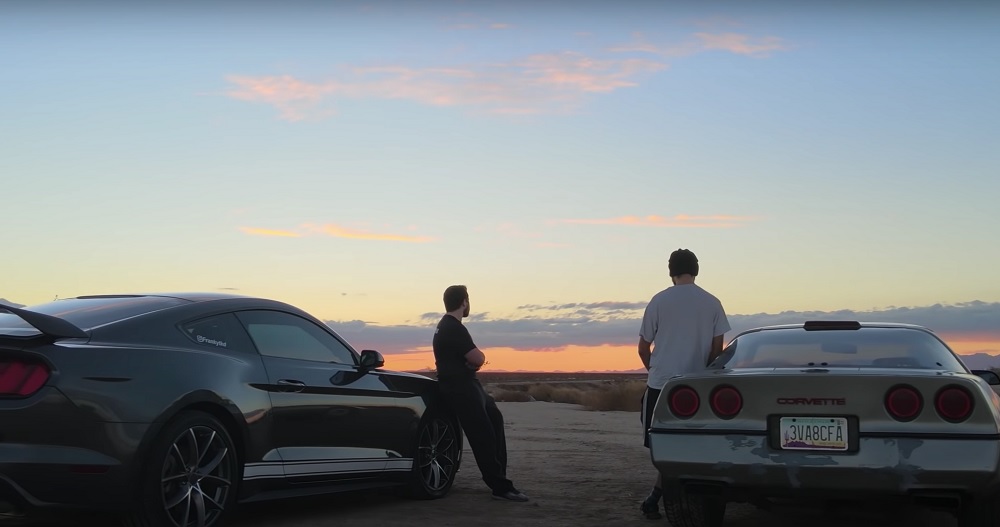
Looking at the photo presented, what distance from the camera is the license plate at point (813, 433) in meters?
6.12

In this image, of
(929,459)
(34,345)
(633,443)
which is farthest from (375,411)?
(633,443)

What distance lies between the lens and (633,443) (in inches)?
603

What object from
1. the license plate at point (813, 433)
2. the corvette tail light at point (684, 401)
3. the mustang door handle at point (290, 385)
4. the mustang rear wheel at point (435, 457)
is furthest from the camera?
the mustang rear wheel at point (435, 457)

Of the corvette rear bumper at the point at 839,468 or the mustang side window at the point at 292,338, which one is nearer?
the corvette rear bumper at the point at 839,468

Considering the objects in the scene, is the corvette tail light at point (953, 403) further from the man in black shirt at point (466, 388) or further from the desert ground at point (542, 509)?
the man in black shirt at point (466, 388)

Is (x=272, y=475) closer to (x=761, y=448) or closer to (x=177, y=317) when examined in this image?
(x=177, y=317)

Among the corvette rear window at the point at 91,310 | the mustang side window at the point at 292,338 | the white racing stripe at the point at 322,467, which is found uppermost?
the corvette rear window at the point at 91,310

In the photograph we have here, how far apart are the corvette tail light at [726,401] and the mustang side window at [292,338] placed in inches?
118

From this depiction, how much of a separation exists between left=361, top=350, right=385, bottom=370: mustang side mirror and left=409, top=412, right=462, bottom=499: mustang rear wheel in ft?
2.79

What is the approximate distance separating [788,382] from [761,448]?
16.3 inches

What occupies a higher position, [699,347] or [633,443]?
[699,347]

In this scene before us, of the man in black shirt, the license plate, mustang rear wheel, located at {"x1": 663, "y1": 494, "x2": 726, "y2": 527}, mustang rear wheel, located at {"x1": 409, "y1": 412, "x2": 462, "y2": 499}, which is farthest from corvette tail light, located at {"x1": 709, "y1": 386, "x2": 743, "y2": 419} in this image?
mustang rear wheel, located at {"x1": 409, "y1": 412, "x2": 462, "y2": 499}

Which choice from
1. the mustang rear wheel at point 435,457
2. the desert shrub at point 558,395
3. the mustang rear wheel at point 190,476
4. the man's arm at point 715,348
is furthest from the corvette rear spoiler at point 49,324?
the desert shrub at point 558,395

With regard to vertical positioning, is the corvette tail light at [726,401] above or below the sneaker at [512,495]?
above
